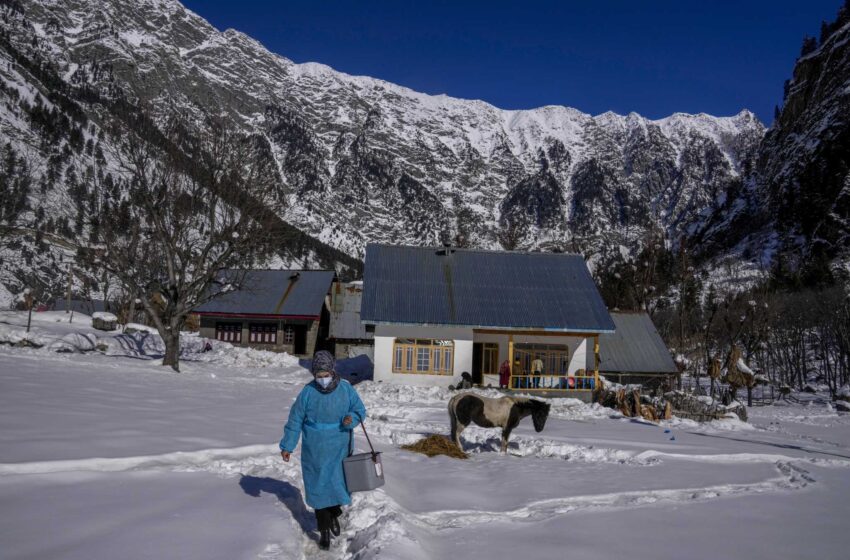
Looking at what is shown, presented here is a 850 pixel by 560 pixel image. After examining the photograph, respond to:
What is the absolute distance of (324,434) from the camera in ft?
19.7

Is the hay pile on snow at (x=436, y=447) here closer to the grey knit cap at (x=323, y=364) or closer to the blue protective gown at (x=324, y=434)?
the blue protective gown at (x=324, y=434)

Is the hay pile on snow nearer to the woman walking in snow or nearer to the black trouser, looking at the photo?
the woman walking in snow

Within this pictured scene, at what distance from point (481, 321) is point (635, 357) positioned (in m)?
10.1

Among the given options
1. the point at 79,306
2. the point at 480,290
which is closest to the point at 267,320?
the point at 480,290

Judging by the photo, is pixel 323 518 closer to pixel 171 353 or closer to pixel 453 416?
pixel 453 416

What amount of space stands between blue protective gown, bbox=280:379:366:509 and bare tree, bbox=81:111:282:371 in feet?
56.7

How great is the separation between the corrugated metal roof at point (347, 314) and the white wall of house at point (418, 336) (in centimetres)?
1509

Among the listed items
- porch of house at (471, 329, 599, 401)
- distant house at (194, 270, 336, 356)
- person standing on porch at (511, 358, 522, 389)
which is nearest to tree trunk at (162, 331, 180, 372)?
porch of house at (471, 329, 599, 401)

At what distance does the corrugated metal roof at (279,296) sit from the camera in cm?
4232

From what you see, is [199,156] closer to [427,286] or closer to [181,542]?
[427,286]

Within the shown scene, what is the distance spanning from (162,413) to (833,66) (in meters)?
148

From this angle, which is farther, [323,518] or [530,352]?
[530,352]

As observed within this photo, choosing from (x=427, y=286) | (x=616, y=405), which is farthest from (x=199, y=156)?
(x=616, y=405)

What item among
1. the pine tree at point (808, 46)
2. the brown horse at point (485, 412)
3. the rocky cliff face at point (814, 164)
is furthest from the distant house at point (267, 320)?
the pine tree at point (808, 46)
